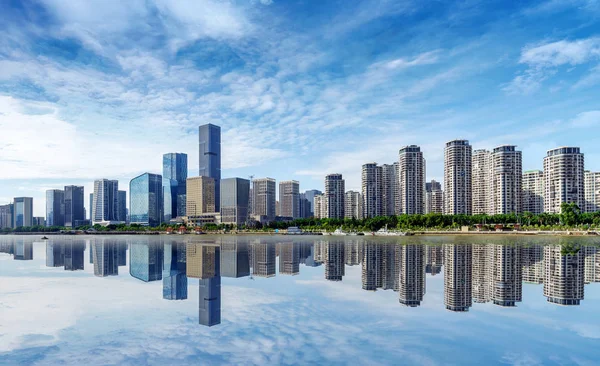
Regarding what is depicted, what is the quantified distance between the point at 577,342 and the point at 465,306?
5416 millimetres

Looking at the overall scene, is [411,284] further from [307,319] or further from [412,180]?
[412,180]

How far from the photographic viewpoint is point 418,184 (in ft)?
559

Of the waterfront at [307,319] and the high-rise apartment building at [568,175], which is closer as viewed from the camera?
the waterfront at [307,319]

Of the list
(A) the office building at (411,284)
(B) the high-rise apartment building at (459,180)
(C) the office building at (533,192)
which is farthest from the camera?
(C) the office building at (533,192)

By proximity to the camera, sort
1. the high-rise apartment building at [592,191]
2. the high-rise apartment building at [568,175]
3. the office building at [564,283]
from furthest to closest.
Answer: the high-rise apartment building at [592,191] < the high-rise apartment building at [568,175] < the office building at [564,283]

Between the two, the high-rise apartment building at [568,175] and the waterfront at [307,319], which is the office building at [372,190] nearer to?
the high-rise apartment building at [568,175]

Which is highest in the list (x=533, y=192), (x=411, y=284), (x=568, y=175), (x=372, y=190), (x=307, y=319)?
(x=568, y=175)

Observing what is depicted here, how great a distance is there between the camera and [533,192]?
17238 centimetres

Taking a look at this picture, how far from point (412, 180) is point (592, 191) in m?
77.3

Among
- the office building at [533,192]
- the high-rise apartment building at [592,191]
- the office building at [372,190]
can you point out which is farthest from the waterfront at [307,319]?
the high-rise apartment building at [592,191]

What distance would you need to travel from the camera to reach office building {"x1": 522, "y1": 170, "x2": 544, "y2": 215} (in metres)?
168

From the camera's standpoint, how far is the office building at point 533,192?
168 meters

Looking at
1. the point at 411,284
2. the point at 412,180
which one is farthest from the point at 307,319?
the point at 412,180

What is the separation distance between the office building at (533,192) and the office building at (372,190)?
59.6m
